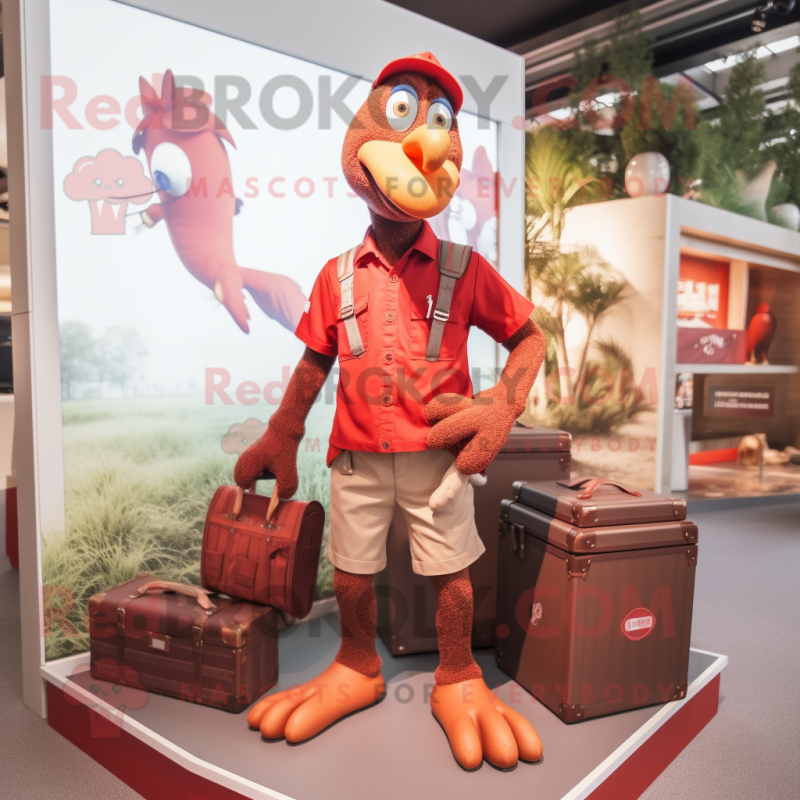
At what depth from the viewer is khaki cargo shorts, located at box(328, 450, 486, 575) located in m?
1.57

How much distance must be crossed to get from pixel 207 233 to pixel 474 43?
4.35ft

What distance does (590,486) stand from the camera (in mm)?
1729

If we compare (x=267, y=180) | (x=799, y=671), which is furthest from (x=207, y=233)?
(x=799, y=671)

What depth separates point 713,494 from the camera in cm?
471

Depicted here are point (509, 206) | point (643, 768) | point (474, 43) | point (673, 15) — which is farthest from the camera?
point (673, 15)

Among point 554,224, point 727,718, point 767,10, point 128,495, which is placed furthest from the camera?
point 554,224

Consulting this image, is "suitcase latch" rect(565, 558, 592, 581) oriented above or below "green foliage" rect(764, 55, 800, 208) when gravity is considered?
below

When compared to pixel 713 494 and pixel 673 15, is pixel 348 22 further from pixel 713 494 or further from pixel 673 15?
pixel 713 494

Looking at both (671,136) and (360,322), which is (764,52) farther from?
(360,322)

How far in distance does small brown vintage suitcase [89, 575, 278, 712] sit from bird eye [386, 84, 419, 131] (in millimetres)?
1288

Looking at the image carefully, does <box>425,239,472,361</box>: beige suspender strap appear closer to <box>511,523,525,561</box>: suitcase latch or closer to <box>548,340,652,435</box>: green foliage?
<box>511,523,525,561</box>: suitcase latch

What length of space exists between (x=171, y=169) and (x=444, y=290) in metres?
1.09

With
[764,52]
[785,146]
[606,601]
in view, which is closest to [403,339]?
[606,601]

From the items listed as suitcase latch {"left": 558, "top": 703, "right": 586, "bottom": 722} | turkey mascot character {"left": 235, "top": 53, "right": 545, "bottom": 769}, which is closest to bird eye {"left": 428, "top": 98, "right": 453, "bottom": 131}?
turkey mascot character {"left": 235, "top": 53, "right": 545, "bottom": 769}
